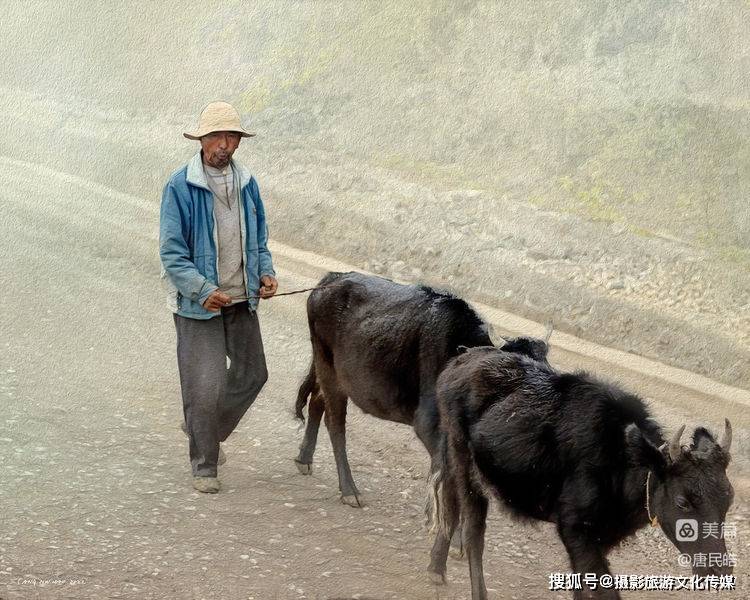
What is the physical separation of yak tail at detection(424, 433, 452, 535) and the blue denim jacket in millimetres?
1615

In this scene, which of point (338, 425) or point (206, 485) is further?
point (338, 425)

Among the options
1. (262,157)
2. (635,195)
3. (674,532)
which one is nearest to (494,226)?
(635,195)

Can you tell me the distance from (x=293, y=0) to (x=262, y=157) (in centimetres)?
403

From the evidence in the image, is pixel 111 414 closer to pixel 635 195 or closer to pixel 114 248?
pixel 114 248

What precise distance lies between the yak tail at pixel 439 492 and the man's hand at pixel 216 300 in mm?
1518

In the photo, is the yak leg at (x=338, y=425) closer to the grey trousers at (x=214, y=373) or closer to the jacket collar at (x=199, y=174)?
the grey trousers at (x=214, y=373)

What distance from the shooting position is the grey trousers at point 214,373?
21.0 ft

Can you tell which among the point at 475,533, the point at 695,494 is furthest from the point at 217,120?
the point at 695,494

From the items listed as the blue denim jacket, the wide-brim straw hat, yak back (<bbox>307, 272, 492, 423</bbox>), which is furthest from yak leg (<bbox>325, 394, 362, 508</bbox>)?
the wide-brim straw hat

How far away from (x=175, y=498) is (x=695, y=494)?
308cm

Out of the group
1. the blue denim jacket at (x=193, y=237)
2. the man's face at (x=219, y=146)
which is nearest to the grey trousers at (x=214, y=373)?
the blue denim jacket at (x=193, y=237)

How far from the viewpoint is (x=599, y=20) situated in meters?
14.9

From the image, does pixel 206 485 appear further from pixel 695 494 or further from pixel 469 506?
pixel 695 494

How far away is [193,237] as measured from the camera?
632cm
